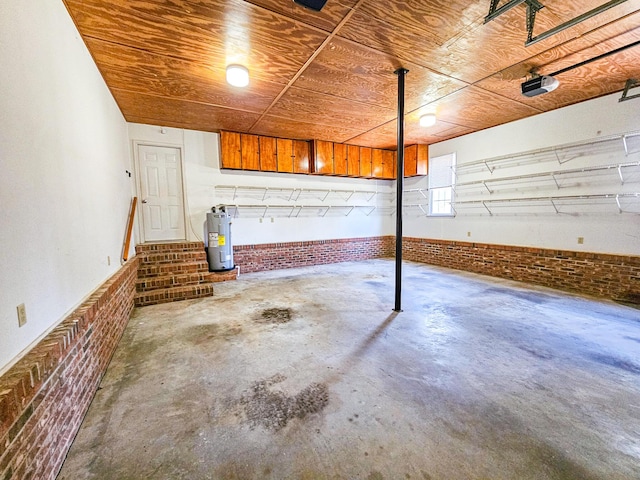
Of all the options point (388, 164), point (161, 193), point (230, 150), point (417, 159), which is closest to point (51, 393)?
point (161, 193)

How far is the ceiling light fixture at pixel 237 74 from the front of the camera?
3270mm

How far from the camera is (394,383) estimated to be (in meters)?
2.11

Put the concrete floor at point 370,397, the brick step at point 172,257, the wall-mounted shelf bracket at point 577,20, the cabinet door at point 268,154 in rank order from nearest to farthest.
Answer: the concrete floor at point 370,397, the wall-mounted shelf bracket at point 577,20, the brick step at point 172,257, the cabinet door at point 268,154

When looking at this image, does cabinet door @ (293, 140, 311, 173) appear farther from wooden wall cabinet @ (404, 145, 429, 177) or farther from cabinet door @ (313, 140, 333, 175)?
wooden wall cabinet @ (404, 145, 429, 177)

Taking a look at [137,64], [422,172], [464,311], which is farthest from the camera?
[422,172]

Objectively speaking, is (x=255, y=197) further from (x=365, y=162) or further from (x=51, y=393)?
(x=51, y=393)

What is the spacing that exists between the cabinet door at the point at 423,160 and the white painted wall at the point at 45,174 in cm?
672

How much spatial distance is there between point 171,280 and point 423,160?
662cm

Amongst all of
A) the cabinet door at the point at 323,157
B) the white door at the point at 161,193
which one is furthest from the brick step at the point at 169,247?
the cabinet door at the point at 323,157

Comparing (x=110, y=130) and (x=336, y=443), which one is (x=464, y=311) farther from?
(x=110, y=130)

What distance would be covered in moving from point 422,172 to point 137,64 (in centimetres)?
642

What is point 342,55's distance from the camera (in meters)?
3.09

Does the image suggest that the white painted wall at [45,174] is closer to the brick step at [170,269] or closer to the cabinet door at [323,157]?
the brick step at [170,269]

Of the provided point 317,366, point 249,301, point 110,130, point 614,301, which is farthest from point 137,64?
point 614,301
